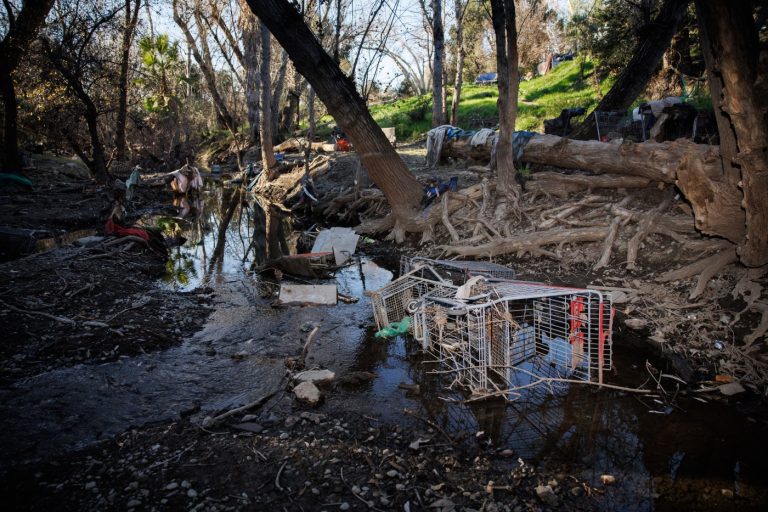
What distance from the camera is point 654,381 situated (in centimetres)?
460

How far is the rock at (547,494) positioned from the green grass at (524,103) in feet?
57.0

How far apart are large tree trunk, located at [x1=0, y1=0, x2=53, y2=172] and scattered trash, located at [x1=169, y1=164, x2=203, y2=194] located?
5078 mm

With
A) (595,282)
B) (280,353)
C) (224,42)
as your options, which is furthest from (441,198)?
(224,42)

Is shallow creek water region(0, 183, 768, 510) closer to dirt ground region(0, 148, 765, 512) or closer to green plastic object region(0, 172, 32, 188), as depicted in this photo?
dirt ground region(0, 148, 765, 512)

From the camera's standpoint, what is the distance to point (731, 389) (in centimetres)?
423

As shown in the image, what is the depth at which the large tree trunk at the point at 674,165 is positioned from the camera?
5.88 m

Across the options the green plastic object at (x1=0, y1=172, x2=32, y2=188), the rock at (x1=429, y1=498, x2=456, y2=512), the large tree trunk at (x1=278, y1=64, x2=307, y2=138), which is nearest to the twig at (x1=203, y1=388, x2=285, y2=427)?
the rock at (x1=429, y1=498, x2=456, y2=512)

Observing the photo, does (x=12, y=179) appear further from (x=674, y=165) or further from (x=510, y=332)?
(x=674, y=165)

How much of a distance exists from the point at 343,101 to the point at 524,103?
58.0ft

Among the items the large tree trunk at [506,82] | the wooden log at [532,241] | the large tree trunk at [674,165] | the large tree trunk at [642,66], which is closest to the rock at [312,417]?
the wooden log at [532,241]

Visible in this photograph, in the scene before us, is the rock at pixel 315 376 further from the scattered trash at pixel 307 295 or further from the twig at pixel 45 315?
A: the twig at pixel 45 315

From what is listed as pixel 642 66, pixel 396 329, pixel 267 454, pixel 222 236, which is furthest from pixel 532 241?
pixel 222 236

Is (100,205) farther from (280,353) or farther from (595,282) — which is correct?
(595,282)

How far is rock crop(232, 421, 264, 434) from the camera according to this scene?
374cm
